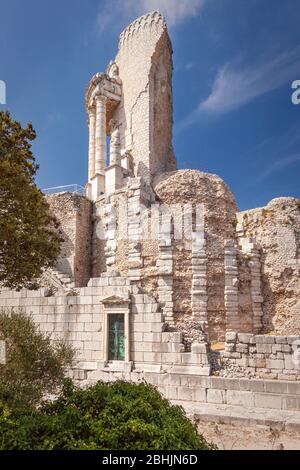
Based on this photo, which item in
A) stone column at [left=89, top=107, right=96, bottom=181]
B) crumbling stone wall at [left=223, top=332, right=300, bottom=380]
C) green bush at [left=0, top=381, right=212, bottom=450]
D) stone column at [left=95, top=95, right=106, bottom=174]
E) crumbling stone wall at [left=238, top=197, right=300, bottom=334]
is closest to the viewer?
green bush at [left=0, top=381, right=212, bottom=450]

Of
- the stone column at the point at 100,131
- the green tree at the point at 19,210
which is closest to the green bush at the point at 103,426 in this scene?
the green tree at the point at 19,210

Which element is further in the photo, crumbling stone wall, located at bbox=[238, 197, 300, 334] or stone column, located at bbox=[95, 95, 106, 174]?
stone column, located at bbox=[95, 95, 106, 174]

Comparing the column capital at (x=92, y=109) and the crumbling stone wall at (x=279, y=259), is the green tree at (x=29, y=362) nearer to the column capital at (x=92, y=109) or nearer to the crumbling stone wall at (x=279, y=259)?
the crumbling stone wall at (x=279, y=259)

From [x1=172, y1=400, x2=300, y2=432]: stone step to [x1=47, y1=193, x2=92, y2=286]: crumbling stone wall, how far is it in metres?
13.3

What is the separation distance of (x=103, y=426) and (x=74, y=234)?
60.8 feet

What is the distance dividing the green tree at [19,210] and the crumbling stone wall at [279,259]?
13535 millimetres

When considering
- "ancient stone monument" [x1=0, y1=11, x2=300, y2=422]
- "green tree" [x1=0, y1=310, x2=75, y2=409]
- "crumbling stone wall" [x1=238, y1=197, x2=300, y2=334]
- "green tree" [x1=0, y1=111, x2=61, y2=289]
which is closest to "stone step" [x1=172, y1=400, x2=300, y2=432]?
"ancient stone monument" [x1=0, y1=11, x2=300, y2=422]

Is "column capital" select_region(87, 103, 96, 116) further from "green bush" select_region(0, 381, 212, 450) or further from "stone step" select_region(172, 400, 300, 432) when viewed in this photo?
"green bush" select_region(0, 381, 212, 450)

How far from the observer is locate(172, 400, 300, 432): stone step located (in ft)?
29.9

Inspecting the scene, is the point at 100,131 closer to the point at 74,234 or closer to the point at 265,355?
the point at 74,234

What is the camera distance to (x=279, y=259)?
2014 centimetres

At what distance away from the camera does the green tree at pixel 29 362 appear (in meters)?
8.80

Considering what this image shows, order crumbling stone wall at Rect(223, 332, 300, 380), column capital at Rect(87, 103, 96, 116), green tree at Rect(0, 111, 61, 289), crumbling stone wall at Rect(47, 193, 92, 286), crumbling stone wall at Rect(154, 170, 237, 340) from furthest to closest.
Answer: column capital at Rect(87, 103, 96, 116) → crumbling stone wall at Rect(47, 193, 92, 286) → crumbling stone wall at Rect(154, 170, 237, 340) → crumbling stone wall at Rect(223, 332, 300, 380) → green tree at Rect(0, 111, 61, 289)

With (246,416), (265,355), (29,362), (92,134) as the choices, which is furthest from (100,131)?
(246,416)
